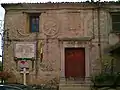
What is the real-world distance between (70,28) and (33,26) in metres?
2.49

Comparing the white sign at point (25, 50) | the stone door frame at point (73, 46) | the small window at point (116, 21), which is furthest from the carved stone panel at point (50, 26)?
the small window at point (116, 21)

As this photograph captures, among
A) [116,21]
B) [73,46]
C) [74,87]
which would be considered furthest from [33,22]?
[116,21]

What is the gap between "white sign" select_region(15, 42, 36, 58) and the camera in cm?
2112

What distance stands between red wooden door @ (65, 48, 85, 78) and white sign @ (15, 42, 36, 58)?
2168 mm

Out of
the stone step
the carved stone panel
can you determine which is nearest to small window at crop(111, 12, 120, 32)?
the carved stone panel

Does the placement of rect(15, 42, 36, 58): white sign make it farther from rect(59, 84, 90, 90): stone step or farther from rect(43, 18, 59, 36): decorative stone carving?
rect(59, 84, 90, 90): stone step

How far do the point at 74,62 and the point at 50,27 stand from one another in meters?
2.72

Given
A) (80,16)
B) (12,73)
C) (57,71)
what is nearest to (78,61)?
(57,71)

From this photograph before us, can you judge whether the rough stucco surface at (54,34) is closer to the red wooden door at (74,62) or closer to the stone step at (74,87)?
the red wooden door at (74,62)

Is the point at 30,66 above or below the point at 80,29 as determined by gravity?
below

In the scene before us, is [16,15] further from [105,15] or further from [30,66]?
[105,15]

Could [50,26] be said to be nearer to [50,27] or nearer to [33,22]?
[50,27]

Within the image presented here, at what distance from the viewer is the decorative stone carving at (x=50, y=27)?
21.3 meters

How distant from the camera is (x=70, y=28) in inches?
838
